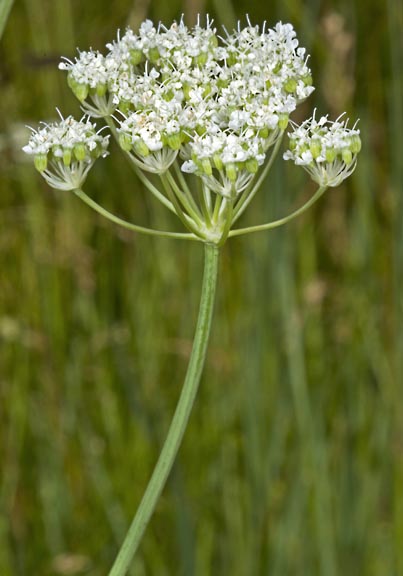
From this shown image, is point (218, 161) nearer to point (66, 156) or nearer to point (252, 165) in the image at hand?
point (252, 165)

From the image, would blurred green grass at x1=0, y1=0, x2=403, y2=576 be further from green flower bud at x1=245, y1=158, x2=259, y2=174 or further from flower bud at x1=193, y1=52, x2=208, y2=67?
green flower bud at x1=245, y1=158, x2=259, y2=174

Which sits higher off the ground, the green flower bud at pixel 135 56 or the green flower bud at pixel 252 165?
the green flower bud at pixel 135 56

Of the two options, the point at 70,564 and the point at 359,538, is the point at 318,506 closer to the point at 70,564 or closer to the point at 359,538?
the point at 359,538

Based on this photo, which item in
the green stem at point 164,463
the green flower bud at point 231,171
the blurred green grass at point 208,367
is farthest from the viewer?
the blurred green grass at point 208,367

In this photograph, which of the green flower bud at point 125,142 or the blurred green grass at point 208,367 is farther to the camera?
the blurred green grass at point 208,367

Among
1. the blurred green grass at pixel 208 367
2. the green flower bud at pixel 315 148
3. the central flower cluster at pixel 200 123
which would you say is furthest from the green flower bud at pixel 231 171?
the blurred green grass at pixel 208 367

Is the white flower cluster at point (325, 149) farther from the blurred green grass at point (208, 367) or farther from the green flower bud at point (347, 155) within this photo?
the blurred green grass at point (208, 367)

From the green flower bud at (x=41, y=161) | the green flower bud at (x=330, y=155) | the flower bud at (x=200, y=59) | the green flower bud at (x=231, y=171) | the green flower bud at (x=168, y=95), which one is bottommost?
the green flower bud at (x=231, y=171)
